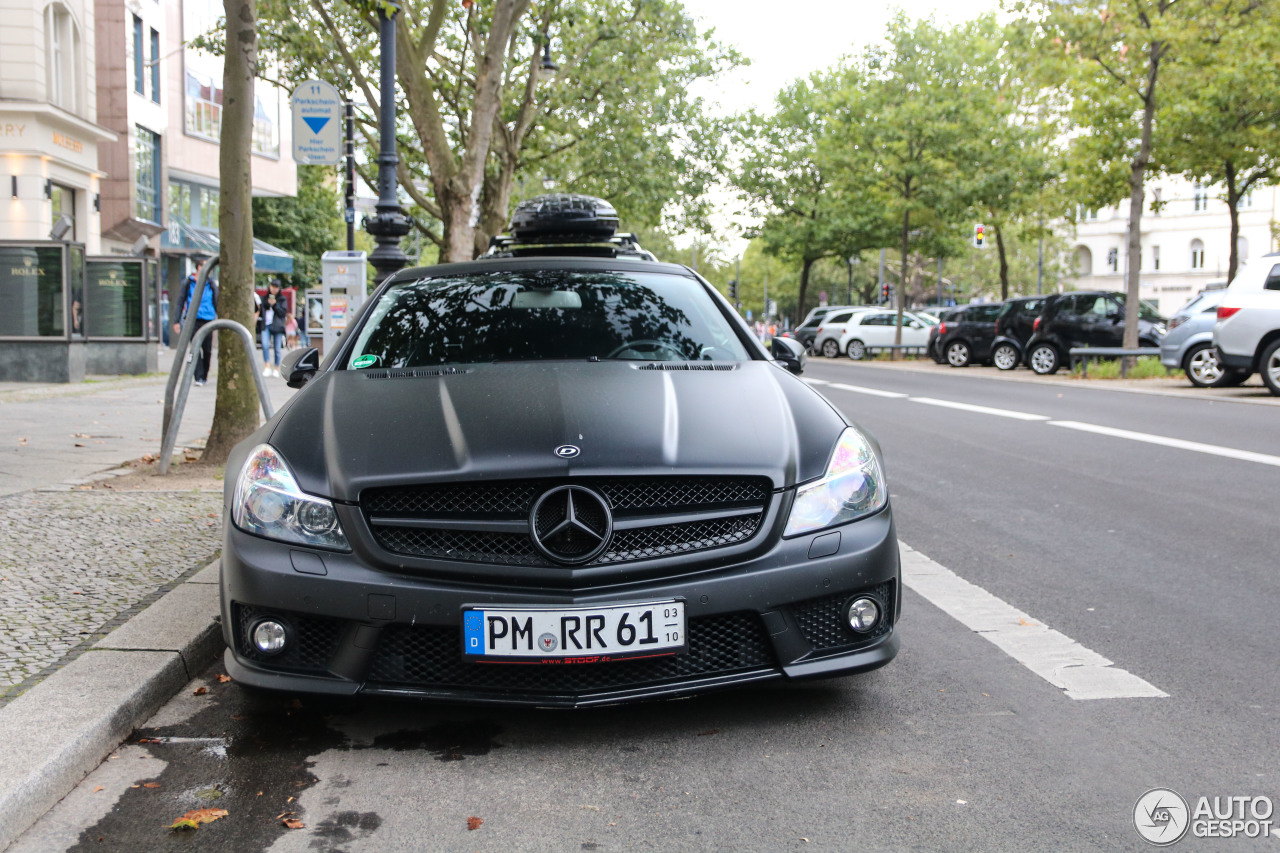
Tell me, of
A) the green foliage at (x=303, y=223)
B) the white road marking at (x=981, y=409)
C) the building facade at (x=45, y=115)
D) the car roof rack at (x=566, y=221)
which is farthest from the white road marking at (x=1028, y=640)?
the green foliage at (x=303, y=223)

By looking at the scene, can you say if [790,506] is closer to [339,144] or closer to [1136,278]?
[339,144]

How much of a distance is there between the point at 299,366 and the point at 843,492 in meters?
2.63

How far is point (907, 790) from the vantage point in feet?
10.6

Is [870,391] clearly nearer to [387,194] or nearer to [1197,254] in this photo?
[387,194]

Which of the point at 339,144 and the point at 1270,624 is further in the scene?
the point at 339,144

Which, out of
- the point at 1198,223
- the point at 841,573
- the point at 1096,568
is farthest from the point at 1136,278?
the point at 1198,223

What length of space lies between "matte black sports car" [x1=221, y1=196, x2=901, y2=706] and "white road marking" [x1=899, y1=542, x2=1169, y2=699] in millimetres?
770

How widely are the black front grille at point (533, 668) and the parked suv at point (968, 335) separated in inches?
1128

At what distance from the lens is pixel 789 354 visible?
18.1ft

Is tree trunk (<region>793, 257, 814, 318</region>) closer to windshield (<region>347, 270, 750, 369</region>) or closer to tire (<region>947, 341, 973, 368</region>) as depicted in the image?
tire (<region>947, 341, 973, 368</region>)

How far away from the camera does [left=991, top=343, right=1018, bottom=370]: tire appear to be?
2967cm

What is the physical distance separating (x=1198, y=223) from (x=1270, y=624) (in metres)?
86.3

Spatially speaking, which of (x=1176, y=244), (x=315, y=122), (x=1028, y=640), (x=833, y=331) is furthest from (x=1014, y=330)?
(x=1176, y=244)

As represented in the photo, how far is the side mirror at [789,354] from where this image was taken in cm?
541
